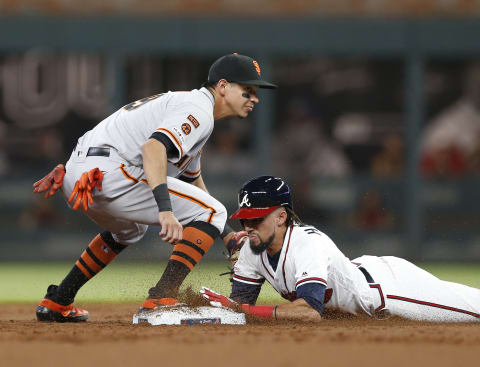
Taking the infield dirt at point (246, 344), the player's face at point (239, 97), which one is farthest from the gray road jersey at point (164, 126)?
the infield dirt at point (246, 344)

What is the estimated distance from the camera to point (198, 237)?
17.7 feet

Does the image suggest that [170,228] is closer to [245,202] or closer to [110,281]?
[245,202]

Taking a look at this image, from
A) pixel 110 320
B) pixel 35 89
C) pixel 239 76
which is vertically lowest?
pixel 110 320

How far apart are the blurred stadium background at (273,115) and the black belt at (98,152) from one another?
7130mm

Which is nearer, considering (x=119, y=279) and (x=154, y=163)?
(x=154, y=163)

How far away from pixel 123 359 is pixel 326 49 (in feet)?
35.8

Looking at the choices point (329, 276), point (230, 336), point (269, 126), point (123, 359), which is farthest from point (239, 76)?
point (269, 126)

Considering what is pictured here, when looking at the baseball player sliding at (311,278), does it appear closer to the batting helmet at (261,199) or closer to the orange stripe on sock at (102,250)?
the batting helmet at (261,199)

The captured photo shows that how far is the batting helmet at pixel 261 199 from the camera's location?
5324 millimetres

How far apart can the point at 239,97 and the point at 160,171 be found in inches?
34.4

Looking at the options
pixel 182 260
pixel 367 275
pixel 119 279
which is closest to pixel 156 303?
pixel 182 260

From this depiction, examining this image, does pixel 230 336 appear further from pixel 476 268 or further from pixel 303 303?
pixel 476 268

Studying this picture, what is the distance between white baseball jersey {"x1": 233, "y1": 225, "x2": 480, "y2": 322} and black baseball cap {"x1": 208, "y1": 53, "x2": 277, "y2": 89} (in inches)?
38.6

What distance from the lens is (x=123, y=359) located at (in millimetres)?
3906
